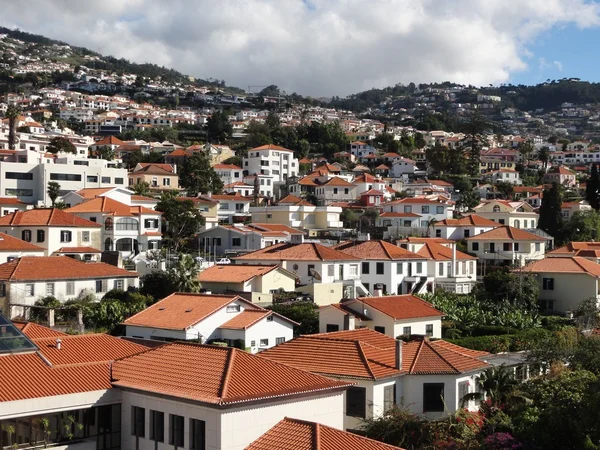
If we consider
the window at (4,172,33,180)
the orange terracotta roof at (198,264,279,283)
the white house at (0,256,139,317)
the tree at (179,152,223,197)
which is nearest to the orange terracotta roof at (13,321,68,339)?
the white house at (0,256,139,317)

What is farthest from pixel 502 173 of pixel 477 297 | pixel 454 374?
pixel 454 374

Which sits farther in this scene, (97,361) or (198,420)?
(97,361)

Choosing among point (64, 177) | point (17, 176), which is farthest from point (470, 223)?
point (17, 176)

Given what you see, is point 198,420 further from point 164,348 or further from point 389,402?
point 389,402

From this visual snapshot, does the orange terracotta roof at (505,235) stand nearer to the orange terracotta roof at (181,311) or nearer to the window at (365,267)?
the window at (365,267)

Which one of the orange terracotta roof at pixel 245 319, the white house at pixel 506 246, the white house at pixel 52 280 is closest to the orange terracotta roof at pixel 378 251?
the white house at pixel 506 246

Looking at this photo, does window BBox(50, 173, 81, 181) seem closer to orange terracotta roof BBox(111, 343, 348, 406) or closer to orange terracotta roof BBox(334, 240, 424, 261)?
orange terracotta roof BBox(334, 240, 424, 261)

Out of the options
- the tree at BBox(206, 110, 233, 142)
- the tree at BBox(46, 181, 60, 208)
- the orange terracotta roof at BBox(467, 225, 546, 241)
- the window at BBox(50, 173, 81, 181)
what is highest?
the tree at BBox(206, 110, 233, 142)
